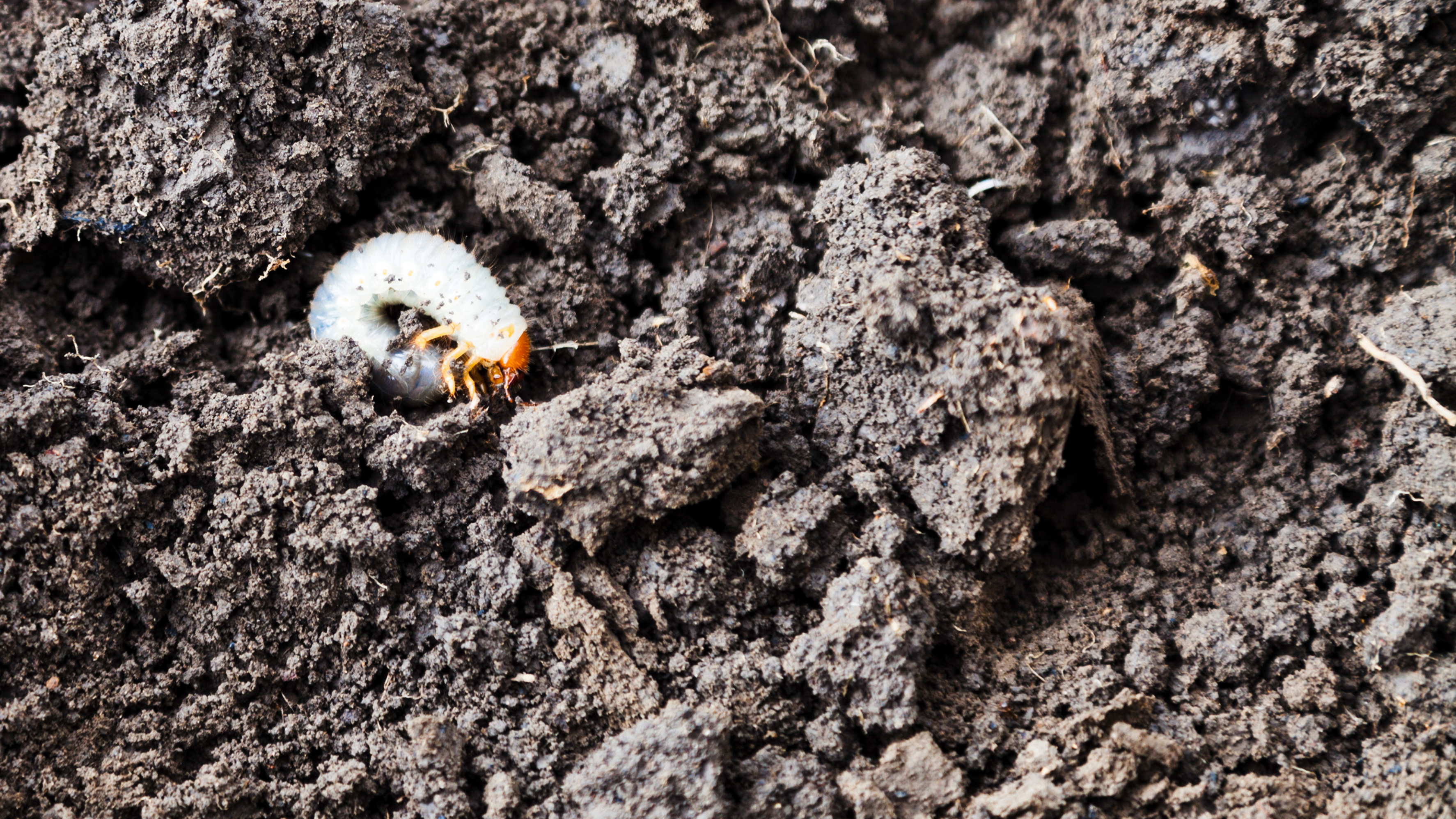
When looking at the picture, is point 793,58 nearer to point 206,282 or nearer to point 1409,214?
point 1409,214

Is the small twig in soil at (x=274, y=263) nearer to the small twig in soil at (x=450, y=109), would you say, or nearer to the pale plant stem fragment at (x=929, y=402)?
the small twig in soil at (x=450, y=109)

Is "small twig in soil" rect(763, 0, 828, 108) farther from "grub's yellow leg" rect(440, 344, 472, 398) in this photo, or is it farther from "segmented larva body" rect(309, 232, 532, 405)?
"grub's yellow leg" rect(440, 344, 472, 398)

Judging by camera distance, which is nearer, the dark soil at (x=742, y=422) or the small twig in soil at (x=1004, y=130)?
the dark soil at (x=742, y=422)

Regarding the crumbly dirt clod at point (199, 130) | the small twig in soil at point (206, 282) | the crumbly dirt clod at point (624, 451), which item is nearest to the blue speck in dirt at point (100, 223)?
the crumbly dirt clod at point (199, 130)

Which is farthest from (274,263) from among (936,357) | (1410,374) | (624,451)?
(1410,374)

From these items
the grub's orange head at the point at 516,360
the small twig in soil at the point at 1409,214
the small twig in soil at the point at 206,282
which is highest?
the small twig in soil at the point at 206,282

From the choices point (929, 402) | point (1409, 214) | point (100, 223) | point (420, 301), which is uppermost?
point (100, 223)

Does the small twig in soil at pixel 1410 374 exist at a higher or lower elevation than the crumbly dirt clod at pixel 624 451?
lower

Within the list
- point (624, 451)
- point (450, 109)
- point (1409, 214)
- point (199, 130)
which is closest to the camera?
point (624, 451)
